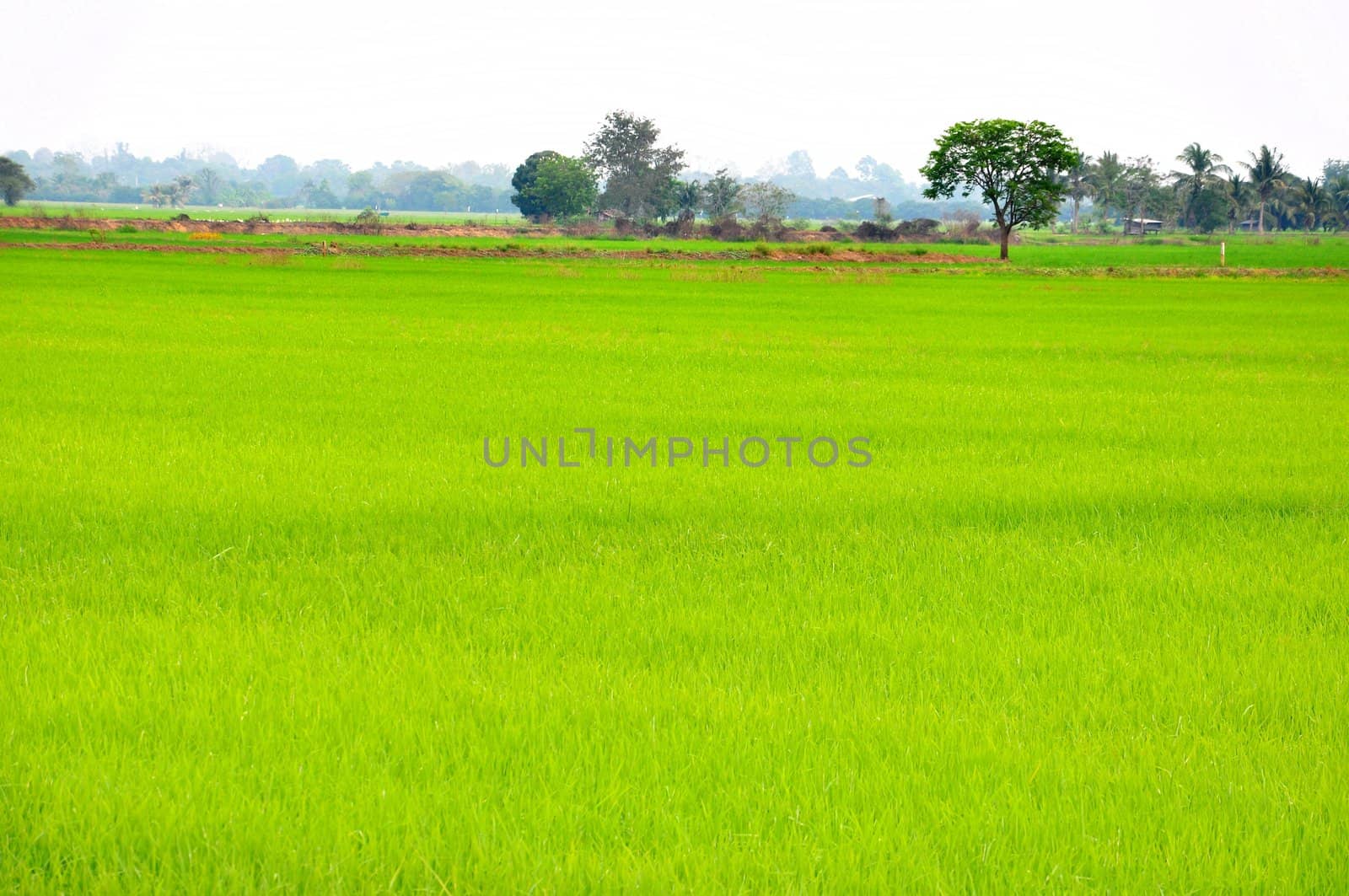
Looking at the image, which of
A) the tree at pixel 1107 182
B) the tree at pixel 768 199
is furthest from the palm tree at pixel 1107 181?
the tree at pixel 768 199

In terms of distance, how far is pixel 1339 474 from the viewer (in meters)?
7.93

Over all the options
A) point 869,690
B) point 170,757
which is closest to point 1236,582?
point 869,690

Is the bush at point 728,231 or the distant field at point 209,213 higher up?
the distant field at point 209,213

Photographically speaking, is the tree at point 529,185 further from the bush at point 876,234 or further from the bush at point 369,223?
the bush at point 876,234

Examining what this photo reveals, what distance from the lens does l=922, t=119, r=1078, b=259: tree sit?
52.4 m

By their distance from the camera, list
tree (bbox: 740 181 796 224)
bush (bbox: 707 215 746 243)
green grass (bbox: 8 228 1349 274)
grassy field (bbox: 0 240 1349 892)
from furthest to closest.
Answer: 1. tree (bbox: 740 181 796 224)
2. bush (bbox: 707 215 746 243)
3. green grass (bbox: 8 228 1349 274)
4. grassy field (bbox: 0 240 1349 892)

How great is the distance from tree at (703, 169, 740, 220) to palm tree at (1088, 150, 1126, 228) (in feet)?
122

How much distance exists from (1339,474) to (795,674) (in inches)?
242

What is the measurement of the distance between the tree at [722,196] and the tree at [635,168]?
150 inches

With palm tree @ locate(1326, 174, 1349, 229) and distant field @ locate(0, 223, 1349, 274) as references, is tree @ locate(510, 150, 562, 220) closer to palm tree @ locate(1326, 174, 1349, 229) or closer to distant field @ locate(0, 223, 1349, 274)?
distant field @ locate(0, 223, 1349, 274)

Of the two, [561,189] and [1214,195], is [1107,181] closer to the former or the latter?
[1214,195]

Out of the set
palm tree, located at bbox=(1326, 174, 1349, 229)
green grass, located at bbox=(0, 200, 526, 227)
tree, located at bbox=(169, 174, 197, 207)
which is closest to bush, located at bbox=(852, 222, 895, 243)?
green grass, located at bbox=(0, 200, 526, 227)

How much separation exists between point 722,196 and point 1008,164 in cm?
5332

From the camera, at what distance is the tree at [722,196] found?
10312 cm
